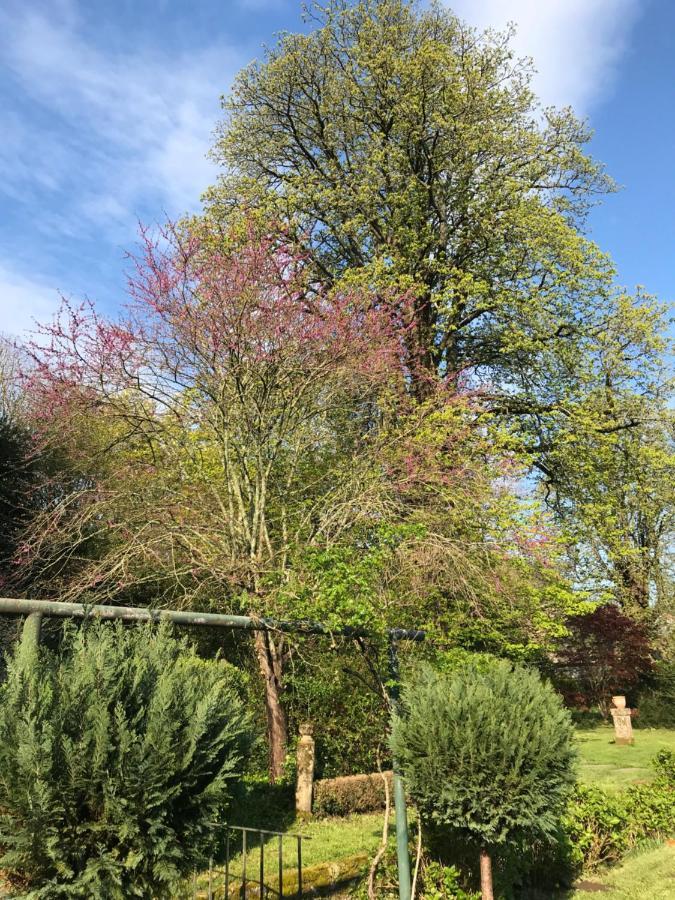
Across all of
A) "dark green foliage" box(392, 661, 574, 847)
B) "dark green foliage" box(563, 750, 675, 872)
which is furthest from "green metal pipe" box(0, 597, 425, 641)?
"dark green foliage" box(563, 750, 675, 872)

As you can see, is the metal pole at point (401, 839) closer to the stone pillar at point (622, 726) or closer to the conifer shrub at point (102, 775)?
the conifer shrub at point (102, 775)

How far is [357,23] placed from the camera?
15617 mm

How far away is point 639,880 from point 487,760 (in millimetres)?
2531

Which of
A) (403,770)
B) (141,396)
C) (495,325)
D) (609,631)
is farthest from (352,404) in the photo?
(609,631)

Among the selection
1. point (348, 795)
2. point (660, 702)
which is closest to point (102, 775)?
point (348, 795)

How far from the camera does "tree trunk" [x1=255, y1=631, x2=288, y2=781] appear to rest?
9250 millimetres

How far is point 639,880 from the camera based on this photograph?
5.86 meters

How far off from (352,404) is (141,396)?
3.90 meters

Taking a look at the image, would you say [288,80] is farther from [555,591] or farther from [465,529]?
[555,591]

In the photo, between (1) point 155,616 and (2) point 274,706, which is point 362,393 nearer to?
(2) point 274,706

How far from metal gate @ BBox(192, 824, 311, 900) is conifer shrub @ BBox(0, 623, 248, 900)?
117 centimetres

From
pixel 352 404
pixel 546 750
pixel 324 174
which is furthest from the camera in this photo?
pixel 324 174

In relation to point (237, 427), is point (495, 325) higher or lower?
higher

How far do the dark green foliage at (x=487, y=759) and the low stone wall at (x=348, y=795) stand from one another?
12.3 ft
